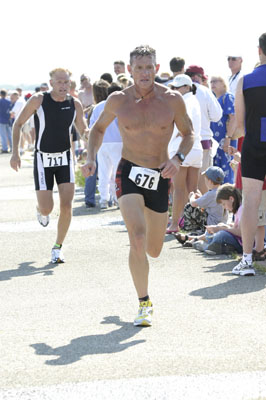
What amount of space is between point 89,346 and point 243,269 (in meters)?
2.70

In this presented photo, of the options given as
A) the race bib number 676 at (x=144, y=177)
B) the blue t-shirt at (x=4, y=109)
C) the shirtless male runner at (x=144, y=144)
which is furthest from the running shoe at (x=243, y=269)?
the blue t-shirt at (x=4, y=109)

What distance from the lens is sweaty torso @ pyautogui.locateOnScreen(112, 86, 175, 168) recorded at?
6.72 metres

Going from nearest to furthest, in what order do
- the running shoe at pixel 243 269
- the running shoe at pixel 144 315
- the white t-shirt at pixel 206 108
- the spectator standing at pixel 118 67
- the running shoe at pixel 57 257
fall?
the running shoe at pixel 144 315 → the running shoe at pixel 243 269 → the running shoe at pixel 57 257 → the white t-shirt at pixel 206 108 → the spectator standing at pixel 118 67

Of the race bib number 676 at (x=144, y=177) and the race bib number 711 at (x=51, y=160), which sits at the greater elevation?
the race bib number 676 at (x=144, y=177)

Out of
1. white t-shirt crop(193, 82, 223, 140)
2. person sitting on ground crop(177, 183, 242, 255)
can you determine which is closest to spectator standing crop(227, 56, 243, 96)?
white t-shirt crop(193, 82, 223, 140)

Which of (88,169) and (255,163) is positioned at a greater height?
(88,169)

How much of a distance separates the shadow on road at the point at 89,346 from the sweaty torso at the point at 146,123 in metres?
1.33

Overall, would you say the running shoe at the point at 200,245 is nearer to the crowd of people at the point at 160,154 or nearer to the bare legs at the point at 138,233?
the crowd of people at the point at 160,154

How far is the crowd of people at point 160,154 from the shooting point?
6.68m

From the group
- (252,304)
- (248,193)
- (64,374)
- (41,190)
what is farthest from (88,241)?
(64,374)

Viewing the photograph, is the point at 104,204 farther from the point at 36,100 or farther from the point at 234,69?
the point at 36,100

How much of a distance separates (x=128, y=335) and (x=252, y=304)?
1.28 m

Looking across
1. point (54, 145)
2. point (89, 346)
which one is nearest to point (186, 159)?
point (54, 145)

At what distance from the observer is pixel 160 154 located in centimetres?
680
